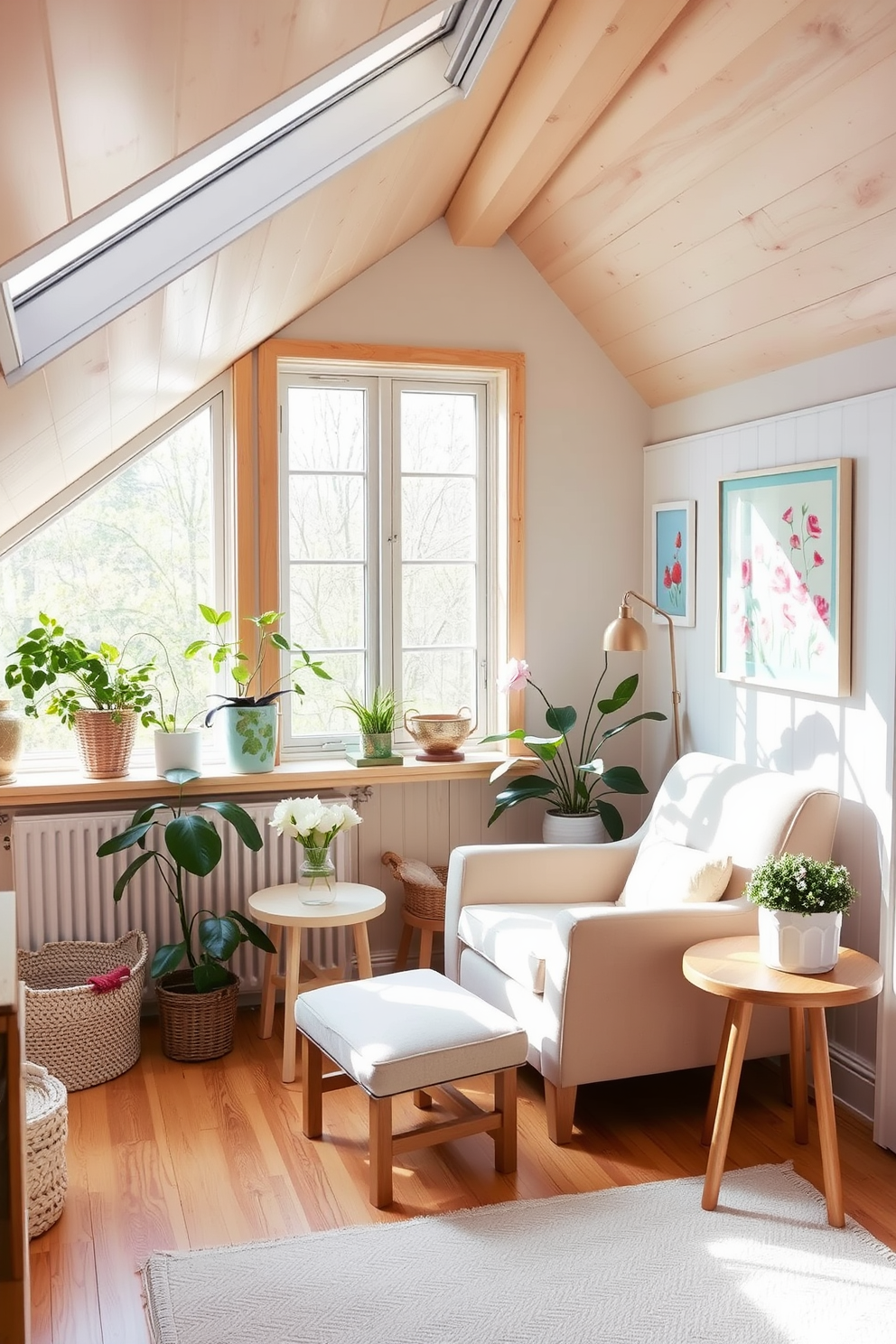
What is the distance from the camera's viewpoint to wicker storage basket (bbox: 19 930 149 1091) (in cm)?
330

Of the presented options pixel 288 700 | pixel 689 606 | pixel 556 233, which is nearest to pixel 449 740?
pixel 288 700

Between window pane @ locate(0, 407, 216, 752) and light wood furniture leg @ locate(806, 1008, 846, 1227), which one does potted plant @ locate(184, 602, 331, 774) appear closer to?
window pane @ locate(0, 407, 216, 752)

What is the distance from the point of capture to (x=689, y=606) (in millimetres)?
4008

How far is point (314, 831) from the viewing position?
338 centimetres

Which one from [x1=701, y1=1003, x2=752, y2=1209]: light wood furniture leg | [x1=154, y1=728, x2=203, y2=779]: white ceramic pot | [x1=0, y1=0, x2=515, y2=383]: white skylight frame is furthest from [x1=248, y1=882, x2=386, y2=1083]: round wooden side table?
[x1=0, y1=0, x2=515, y2=383]: white skylight frame

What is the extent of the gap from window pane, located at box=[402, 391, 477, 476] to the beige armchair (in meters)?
1.54

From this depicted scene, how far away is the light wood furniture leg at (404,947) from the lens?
4.03 metres

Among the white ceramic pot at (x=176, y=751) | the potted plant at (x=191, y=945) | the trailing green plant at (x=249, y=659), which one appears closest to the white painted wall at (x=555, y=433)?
the trailing green plant at (x=249, y=659)

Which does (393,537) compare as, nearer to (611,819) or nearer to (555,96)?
(611,819)

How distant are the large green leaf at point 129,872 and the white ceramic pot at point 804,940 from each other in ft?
6.18

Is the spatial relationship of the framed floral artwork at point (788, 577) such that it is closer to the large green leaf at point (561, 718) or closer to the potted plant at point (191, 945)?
the large green leaf at point (561, 718)

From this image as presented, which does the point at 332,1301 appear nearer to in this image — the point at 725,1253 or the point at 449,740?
the point at 725,1253

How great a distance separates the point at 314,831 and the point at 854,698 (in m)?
1.55

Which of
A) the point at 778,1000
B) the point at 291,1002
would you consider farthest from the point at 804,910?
the point at 291,1002
